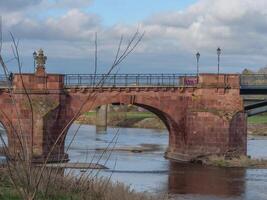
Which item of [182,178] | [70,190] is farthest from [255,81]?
[70,190]

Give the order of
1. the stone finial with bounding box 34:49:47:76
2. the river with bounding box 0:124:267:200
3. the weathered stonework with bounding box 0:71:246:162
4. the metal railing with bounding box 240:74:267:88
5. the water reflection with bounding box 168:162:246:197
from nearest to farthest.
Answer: the river with bounding box 0:124:267:200 → the water reflection with bounding box 168:162:246:197 → the stone finial with bounding box 34:49:47:76 → the weathered stonework with bounding box 0:71:246:162 → the metal railing with bounding box 240:74:267:88

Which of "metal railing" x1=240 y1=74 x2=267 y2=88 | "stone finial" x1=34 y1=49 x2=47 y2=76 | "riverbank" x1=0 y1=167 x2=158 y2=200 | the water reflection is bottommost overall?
the water reflection

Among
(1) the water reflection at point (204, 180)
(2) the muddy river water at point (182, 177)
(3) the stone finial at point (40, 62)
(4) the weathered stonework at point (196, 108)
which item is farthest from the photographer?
(4) the weathered stonework at point (196, 108)

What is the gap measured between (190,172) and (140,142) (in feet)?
86.9

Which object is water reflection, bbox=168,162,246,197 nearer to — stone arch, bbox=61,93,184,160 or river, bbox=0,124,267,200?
river, bbox=0,124,267,200

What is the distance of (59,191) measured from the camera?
14.9m

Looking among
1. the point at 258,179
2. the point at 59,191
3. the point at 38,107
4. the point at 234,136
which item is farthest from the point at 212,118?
the point at 59,191

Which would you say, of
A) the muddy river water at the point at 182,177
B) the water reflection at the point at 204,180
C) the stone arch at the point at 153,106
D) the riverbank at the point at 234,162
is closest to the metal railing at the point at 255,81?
the muddy river water at the point at 182,177

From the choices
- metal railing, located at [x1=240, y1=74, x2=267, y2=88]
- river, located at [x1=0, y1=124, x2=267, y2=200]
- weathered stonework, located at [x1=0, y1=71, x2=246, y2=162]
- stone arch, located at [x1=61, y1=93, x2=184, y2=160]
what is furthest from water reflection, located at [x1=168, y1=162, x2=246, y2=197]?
metal railing, located at [x1=240, y1=74, x2=267, y2=88]

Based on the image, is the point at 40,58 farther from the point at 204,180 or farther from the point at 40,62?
the point at 204,180

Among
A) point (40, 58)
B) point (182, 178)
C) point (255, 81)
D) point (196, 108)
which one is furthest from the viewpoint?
point (255, 81)

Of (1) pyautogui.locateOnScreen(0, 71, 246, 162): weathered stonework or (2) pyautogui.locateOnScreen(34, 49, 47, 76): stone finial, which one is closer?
(2) pyautogui.locateOnScreen(34, 49, 47, 76): stone finial

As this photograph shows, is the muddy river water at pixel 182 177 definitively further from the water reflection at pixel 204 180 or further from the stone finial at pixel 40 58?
the stone finial at pixel 40 58

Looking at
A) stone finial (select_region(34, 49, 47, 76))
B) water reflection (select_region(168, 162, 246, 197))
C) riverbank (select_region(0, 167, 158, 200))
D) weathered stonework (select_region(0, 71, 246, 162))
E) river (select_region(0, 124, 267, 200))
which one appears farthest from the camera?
weathered stonework (select_region(0, 71, 246, 162))
